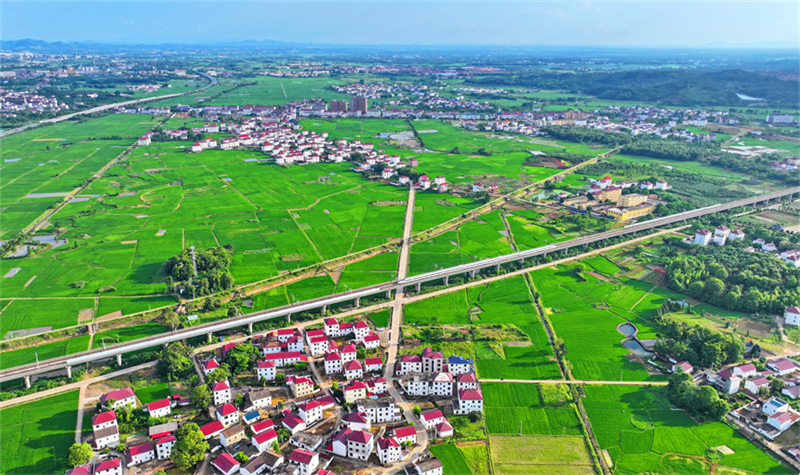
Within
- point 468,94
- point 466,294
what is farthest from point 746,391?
point 468,94

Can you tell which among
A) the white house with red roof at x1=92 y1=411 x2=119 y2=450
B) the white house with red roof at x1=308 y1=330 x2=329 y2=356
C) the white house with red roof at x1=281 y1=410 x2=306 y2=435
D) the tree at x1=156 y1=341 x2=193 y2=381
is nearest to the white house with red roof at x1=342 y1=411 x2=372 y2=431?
the white house with red roof at x1=281 y1=410 x2=306 y2=435

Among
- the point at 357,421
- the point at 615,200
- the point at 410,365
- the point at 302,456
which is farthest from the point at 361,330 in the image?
the point at 615,200

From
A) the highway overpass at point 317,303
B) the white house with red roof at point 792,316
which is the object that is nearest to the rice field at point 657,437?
the white house with red roof at point 792,316

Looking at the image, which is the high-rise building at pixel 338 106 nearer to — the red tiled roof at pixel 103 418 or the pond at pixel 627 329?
the pond at pixel 627 329

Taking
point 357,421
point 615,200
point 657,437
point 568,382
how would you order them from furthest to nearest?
1. point 615,200
2. point 568,382
3. point 657,437
4. point 357,421

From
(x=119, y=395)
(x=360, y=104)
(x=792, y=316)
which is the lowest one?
(x=119, y=395)

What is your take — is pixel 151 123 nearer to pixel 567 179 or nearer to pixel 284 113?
pixel 284 113

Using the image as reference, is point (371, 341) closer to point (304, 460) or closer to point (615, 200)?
point (304, 460)
